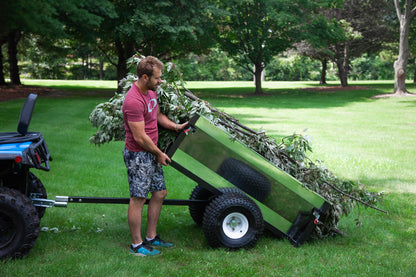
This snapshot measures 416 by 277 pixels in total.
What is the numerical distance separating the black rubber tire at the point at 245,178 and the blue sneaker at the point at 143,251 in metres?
1.03

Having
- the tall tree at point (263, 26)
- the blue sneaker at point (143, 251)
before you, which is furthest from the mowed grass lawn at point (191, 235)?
the tall tree at point (263, 26)

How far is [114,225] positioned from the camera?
222 inches

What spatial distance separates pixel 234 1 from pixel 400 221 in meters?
25.7

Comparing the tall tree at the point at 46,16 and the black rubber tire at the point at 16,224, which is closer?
the black rubber tire at the point at 16,224

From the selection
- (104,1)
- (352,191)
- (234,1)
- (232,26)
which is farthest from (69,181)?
(232,26)

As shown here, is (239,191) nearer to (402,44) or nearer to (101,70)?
(402,44)

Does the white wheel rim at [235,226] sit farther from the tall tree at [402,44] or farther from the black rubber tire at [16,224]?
the tall tree at [402,44]

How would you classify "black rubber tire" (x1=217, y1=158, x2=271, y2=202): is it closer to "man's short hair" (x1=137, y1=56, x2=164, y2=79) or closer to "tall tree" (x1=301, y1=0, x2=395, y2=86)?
"man's short hair" (x1=137, y1=56, x2=164, y2=79)

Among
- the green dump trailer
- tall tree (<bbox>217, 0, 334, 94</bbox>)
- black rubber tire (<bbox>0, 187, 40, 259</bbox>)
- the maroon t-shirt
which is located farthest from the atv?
tall tree (<bbox>217, 0, 334, 94</bbox>)

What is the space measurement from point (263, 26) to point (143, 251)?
2924cm

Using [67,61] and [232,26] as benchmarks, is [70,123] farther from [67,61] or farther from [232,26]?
[67,61]

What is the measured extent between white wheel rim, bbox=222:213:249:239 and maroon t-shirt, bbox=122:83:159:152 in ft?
3.68

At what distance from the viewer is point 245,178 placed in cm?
479

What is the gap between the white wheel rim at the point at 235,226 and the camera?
4.71 meters
